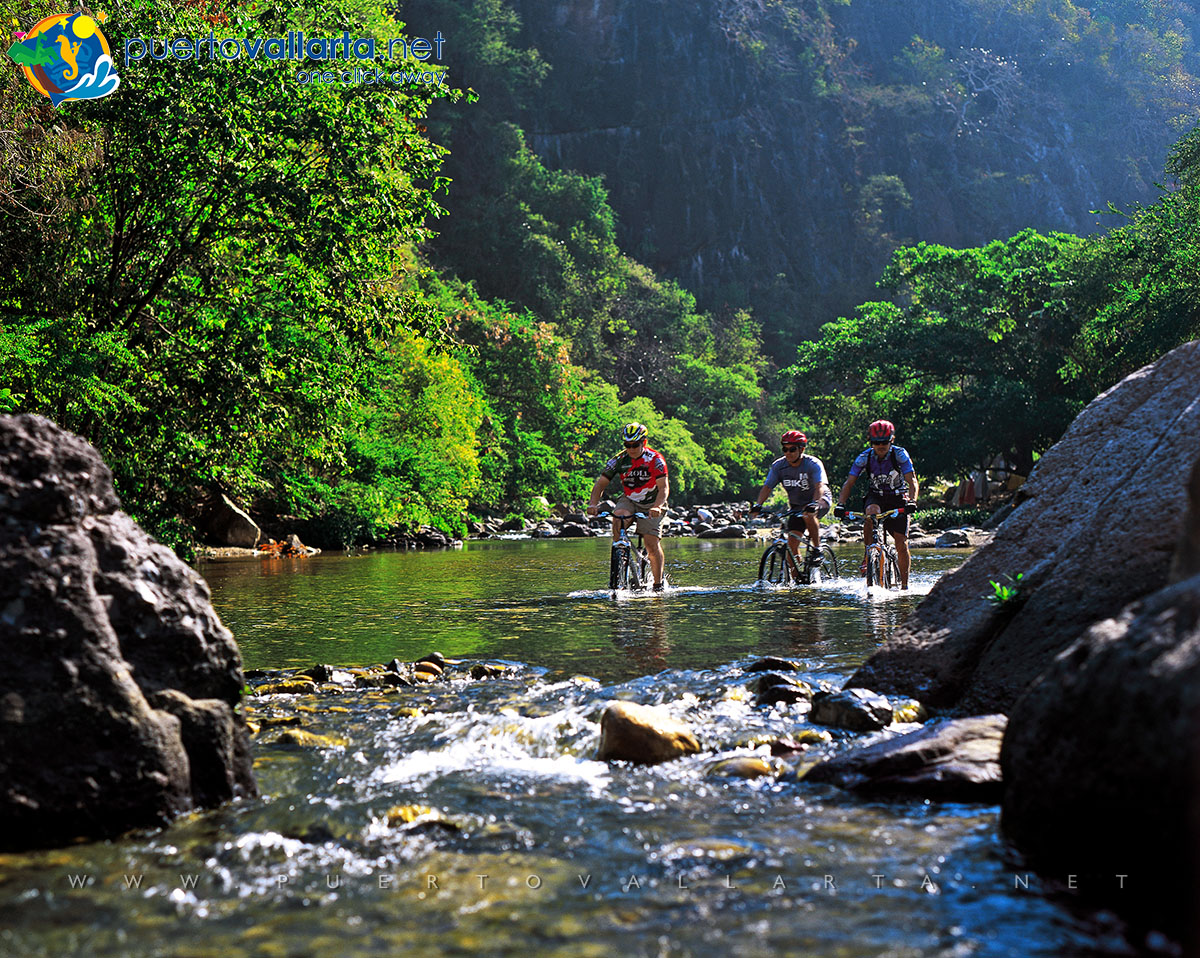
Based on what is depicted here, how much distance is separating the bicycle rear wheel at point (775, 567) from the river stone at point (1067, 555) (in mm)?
7590

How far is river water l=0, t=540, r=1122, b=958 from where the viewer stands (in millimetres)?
3422

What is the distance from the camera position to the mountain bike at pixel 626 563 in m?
14.8

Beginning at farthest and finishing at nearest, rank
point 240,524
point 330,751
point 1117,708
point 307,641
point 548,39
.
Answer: point 548,39
point 240,524
point 307,641
point 330,751
point 1117,708

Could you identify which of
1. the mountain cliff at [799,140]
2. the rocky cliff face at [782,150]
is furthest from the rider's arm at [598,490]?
the rocky cliff face at [782,150]

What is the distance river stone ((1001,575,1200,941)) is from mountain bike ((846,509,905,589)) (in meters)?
10.5

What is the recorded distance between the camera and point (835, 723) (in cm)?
642

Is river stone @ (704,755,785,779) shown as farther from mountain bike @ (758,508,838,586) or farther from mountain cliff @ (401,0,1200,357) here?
mountain cliff @ (401,0,1200,357)

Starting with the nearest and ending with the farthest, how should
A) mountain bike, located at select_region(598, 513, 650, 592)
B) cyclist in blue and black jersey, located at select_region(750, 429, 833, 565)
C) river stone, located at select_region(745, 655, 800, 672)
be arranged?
1. river stone, located at select_region(745, 655, 800, 672)
2. mountain bike, located at select_region(598, 513, 650, 592)
3. cyclist in blue and black jersey, located at select_region(750, 429, 833, 565)

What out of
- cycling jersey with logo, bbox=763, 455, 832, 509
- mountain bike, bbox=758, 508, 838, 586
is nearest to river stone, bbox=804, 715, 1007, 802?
cycling jersey with logo, bbox=763, 455, 832, 509

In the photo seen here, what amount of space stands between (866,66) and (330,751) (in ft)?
391

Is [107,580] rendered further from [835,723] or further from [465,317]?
[465,317]

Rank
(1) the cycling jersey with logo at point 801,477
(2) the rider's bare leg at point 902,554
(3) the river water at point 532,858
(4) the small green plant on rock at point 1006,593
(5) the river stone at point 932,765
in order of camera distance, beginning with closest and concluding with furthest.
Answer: (3) the river water at point 532,858, (5) the river stone at point 932,765, (4) the small green plant on rock at point 1006,593, (2) the rider's bare leg at point 902,554, (1) the cycling jersey with logo at point 801,477

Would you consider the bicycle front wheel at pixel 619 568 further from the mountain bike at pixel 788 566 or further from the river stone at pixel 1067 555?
the river stone at pixel 1067 555

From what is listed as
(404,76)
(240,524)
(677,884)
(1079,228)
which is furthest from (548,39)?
(677,884)
